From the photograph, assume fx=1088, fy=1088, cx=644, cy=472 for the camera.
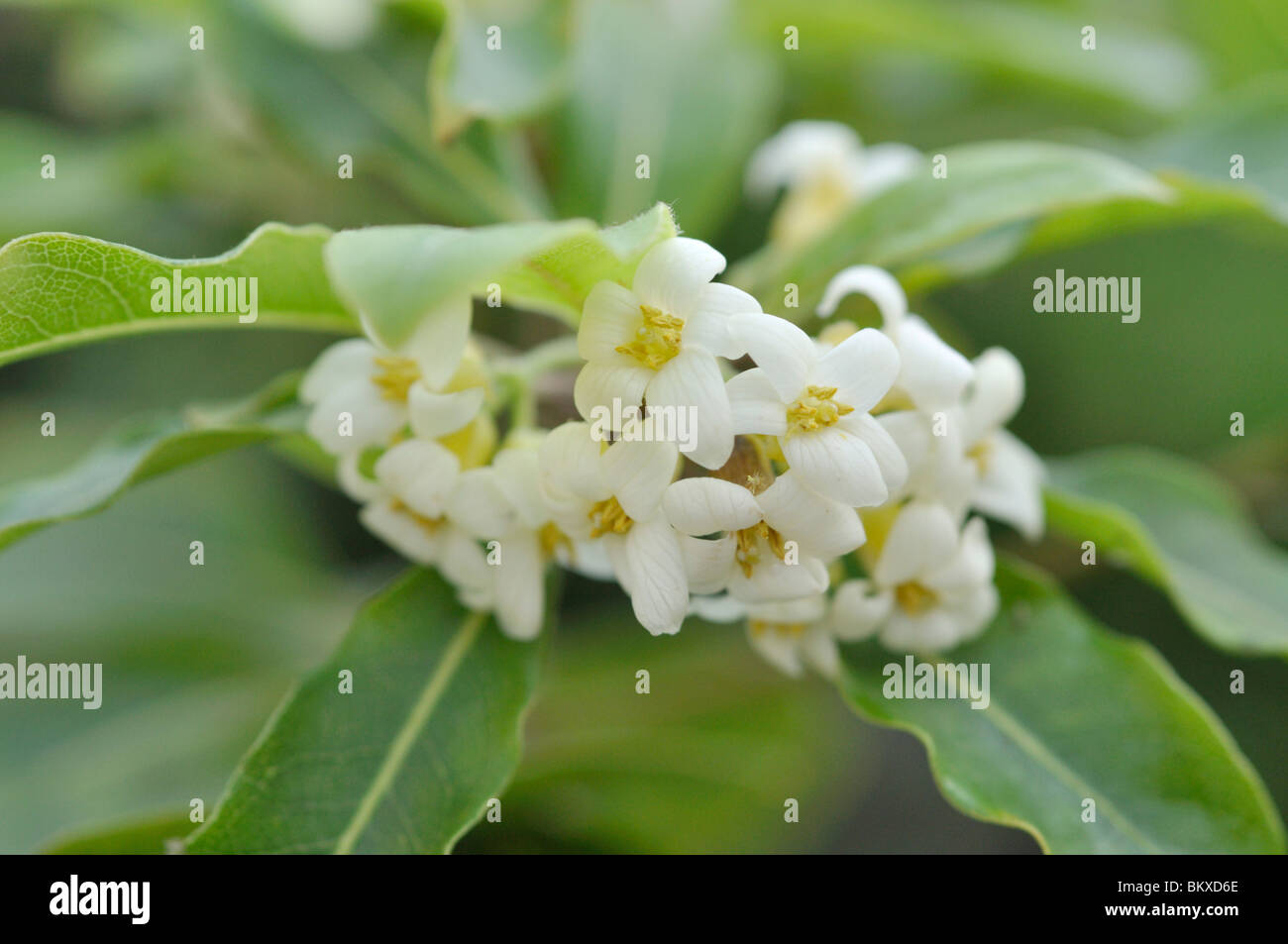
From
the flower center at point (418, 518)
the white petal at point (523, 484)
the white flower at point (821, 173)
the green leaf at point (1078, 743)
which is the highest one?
the white flower at point (821, 173)

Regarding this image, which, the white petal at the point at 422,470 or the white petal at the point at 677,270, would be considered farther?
the white petal at the point at 422,470

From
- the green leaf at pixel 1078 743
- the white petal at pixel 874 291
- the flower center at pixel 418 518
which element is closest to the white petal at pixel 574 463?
the flower center at pixel 418 518

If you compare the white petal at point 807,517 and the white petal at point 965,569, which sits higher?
the white petal at point 807,517

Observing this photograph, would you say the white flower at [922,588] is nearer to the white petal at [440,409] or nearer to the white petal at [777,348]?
the white petal at [777,348]

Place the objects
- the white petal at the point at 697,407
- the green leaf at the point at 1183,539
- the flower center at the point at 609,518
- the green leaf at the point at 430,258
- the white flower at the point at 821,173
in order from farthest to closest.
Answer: the white flower at the point at 821,173 → the green leaf at the point at 1183,539 → the flower center at the point at 609,518 → the white petal at the point at 697,407 → the green leaf at the point at 430,258

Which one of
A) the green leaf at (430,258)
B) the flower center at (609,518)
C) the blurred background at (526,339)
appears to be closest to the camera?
the green leaf at (430,258)
